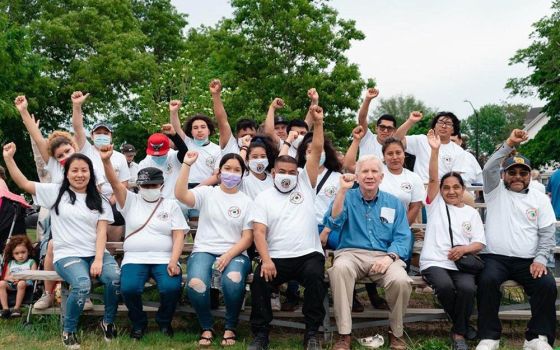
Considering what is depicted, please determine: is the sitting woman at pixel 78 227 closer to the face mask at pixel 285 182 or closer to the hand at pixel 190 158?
the hand at pixel 190 158

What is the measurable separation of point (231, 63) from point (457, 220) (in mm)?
21754

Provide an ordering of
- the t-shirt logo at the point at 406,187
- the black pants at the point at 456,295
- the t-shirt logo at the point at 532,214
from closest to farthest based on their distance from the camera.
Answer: the black pants at the point at 456,295 < the t-shirt logo at the point at 532,214 < the t-shirt logo at the point at 406,187

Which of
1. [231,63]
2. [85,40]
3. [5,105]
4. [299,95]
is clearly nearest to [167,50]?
[85,40]

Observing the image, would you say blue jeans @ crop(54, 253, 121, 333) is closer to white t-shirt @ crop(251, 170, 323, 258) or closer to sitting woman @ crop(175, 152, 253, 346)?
sitting woman @ crop(175, 152, 253, 346)

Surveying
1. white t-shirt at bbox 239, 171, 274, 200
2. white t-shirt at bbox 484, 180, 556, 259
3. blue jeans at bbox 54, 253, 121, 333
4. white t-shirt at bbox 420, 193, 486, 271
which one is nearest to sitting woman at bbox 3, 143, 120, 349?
blue jeans at bbox 54, 253, 121, 333

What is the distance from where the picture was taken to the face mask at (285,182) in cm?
612

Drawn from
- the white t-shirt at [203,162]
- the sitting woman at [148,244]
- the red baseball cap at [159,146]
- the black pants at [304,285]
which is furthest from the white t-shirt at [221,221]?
the red baseball cap at [159,146]

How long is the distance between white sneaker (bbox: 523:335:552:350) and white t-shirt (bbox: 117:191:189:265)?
362 cm

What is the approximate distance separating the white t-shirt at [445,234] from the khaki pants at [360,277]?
35cm

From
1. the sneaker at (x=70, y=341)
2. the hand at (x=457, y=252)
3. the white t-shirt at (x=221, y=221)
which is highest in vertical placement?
the white t-shirt at (x=221, y=221)

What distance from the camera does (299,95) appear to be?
25688mm

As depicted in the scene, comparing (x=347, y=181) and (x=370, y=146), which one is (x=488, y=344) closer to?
(x=347, y=181)

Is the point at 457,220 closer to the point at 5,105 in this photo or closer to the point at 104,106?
the point at 5,105

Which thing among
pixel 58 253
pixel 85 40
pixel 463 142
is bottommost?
pixel 58 253
